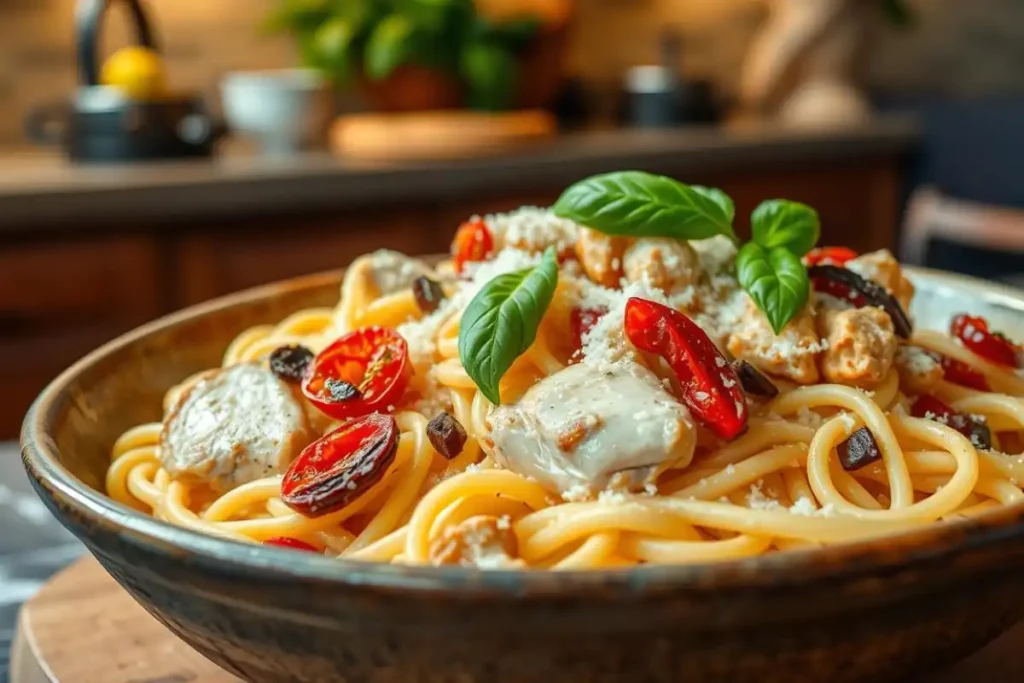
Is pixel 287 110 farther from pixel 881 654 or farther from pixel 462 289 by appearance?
pixel 881 654

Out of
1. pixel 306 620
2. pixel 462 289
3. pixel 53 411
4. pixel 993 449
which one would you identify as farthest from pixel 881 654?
pixel 53 411

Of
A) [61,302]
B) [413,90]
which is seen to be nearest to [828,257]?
[61,302]

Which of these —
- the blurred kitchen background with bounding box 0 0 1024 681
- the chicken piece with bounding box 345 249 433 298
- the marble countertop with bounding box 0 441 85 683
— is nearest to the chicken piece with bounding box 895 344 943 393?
the chicken piece with bounding box 345 249 433 298

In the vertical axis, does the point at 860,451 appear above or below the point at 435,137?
above

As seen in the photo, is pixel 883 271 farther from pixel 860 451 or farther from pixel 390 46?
pixel 390 46

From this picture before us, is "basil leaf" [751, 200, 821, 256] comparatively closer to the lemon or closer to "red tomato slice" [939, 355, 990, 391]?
"red tomato slice" [939, 355, 990, 391]
